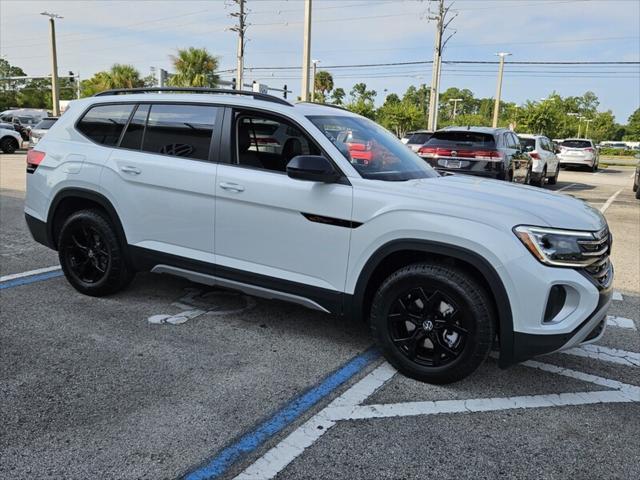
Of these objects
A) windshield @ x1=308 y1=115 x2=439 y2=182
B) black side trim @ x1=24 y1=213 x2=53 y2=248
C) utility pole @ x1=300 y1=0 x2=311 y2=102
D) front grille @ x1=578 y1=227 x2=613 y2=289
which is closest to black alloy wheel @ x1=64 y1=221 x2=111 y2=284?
black side trim @ x1=24 y1=213 x2=53 y2=248

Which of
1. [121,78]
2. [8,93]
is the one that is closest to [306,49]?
[121,78]

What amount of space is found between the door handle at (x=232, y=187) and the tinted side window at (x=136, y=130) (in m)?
1.00

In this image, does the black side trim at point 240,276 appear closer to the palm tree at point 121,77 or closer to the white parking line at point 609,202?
the white parking line at point 609,202

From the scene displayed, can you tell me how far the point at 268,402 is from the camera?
3.11m

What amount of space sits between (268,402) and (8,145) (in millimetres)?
24951

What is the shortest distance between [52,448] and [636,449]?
9.67 ft

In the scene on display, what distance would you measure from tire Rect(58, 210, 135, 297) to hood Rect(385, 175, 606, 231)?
2.54 m

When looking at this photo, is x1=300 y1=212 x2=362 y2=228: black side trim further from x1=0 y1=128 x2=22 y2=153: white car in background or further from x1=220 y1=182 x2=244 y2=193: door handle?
x1=0 y1=128 x2=22 y2=153: white car in background

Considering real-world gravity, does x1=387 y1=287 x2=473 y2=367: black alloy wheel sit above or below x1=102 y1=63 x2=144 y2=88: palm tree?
below

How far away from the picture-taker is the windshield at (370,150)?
3727 millimetres

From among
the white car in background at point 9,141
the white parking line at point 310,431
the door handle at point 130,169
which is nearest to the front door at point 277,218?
the white parking line at point 310,431

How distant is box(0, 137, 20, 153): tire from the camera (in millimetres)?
23344

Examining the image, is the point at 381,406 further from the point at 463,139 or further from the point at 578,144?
the point at 578,144

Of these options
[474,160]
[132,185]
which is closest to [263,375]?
[132,185]
